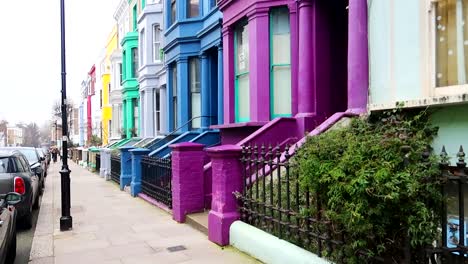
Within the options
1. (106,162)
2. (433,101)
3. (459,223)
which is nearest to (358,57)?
(433,101)

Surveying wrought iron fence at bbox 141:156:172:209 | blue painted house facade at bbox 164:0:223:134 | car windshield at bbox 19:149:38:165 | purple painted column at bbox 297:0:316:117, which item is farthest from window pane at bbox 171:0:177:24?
purple painted column at bbox 297:0:316:117

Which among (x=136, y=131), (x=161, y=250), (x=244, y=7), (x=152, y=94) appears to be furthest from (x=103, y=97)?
(x=161, y=250)

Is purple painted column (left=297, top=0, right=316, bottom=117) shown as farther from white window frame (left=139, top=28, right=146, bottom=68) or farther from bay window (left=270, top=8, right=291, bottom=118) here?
white window frame (left=139, top=28, right=146, bottom=68)

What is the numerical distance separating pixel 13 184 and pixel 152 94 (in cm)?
1429

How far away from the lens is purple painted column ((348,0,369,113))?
23.1 ft

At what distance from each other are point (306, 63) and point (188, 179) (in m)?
3.42

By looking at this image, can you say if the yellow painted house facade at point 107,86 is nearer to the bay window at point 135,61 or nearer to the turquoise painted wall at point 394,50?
the bay window at point 135,61

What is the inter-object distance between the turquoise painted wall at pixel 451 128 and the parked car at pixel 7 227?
522cm

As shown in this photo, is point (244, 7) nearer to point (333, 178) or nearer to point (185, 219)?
point (185, 219)

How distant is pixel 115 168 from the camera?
1750cm

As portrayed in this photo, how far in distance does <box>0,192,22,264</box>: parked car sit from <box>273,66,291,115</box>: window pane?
585 centimetres

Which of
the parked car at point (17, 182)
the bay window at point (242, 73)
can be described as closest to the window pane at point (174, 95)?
the bay window at point (242, 73)

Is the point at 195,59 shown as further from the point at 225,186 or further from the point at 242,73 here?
the point at 225,186

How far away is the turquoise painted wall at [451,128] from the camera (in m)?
4.90
